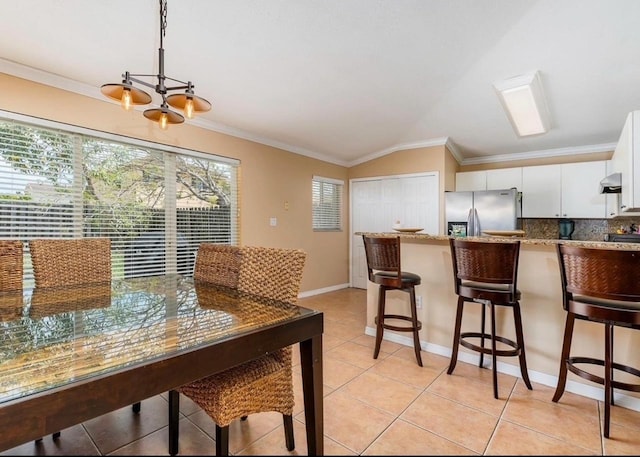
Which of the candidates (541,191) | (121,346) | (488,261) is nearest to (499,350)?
(488,261)

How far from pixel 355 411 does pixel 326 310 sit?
7.52 feet

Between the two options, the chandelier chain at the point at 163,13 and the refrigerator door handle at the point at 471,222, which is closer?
the chandelier chain at the point at 163,13

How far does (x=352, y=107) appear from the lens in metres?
3.61

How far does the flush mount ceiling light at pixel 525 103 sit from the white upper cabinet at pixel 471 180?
872 mm

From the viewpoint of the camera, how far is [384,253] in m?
2.54

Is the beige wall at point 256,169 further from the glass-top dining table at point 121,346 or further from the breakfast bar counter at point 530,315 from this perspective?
the breakfast bar counter at point 530,315

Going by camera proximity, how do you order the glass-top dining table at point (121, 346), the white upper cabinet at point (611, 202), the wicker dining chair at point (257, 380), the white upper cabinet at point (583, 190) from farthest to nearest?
the white upper cabinet at point (583, 190) → the white upper cabinet at point (611, 202) → the wicker dining chair at point (257, 380) → the glass-top dining table at point (121, 346)

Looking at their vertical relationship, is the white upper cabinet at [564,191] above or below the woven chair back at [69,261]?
above

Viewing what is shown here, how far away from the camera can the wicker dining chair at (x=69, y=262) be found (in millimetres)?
1833

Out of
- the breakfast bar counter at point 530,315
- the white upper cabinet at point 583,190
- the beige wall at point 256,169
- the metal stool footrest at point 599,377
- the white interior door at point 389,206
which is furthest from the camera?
the white interior door at point 389,206

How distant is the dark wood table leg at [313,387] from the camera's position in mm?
1280

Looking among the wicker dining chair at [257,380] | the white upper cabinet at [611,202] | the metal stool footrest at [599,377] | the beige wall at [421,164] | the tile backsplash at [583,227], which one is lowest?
the metal stool footrest at [599,377]

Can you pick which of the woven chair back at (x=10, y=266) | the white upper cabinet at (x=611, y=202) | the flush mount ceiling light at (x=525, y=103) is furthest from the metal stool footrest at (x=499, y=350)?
the white upper cabinet at (x=611, y=202)

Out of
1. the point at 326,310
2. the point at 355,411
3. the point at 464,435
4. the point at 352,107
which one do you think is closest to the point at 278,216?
the point at 326,310
